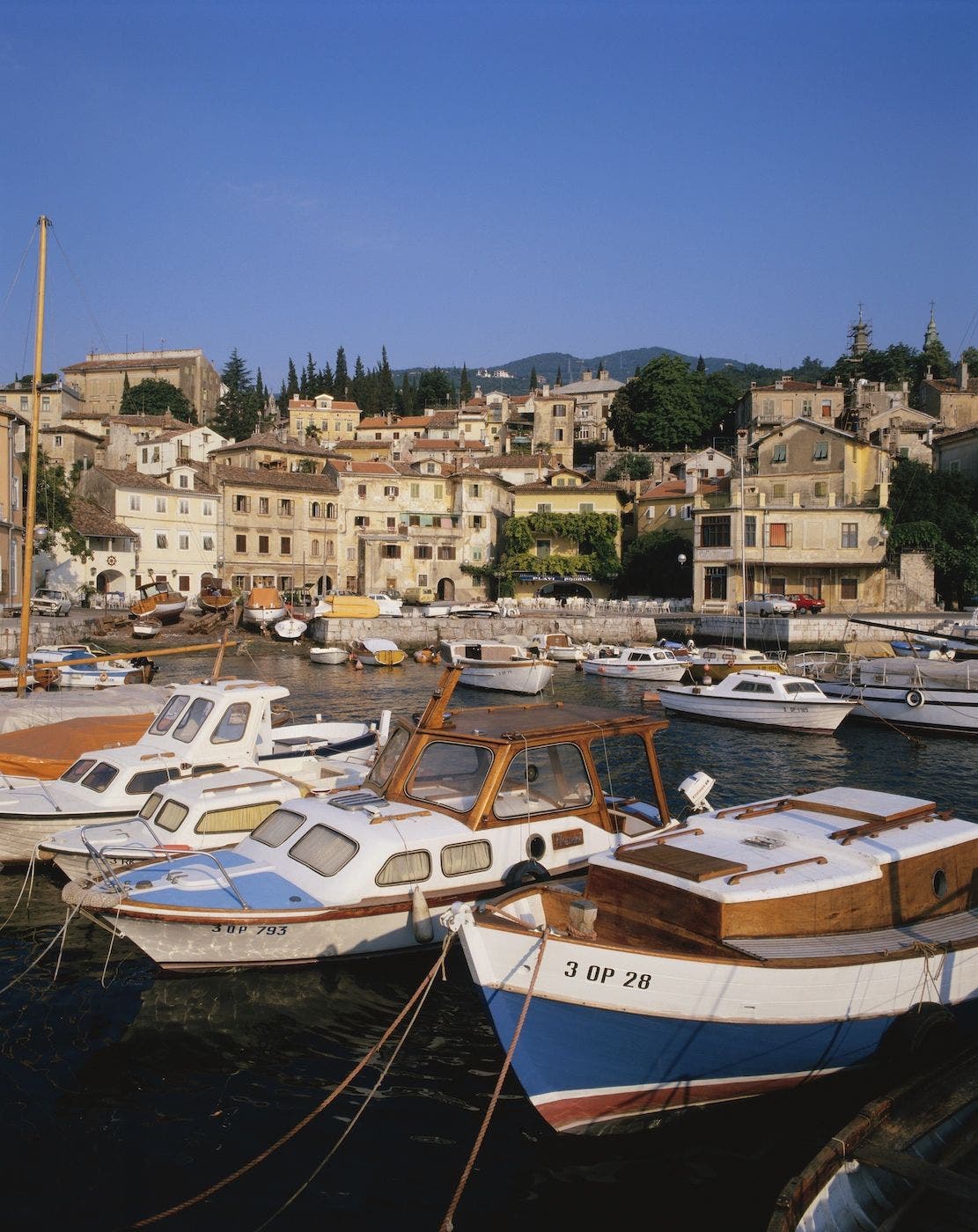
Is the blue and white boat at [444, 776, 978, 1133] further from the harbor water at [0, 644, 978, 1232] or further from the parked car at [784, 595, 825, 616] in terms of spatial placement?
the parked car at [784, 595, 825, 616]

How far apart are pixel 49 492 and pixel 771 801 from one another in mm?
48741

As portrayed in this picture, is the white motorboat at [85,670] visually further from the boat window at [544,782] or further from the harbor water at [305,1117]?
the boat window at [544,782]

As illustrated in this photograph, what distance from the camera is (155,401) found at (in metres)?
112

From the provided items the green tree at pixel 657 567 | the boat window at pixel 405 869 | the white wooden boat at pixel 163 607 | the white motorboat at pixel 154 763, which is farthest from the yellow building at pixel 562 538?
the boat window at pixel 405 869

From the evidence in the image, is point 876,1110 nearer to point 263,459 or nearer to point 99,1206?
point 99,1206

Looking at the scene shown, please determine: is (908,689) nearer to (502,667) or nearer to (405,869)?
(502,667)

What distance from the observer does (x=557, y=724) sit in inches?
491

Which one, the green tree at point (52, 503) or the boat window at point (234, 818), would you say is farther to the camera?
the green tree at point (52, 503)

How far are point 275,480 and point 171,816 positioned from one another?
61.8 metres

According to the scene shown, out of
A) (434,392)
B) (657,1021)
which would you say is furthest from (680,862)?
(434,392)

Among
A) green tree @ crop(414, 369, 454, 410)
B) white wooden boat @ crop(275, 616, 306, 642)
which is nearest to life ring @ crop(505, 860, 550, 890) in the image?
white wooden boat @ crop(275, 616, 306, 642)

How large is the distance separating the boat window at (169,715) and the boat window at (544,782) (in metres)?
7.51

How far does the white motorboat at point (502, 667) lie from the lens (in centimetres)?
4106

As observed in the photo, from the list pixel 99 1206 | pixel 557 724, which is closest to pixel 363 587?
pixel 557 724
